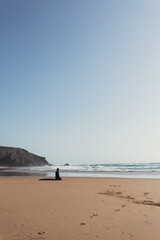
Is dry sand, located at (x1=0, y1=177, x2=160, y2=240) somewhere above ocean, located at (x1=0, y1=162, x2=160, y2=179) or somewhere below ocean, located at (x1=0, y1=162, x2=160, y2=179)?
below

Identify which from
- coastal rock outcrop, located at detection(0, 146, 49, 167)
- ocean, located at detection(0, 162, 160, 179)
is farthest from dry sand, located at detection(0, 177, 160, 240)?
coastal rock outcrop, located at detection(0, 146, 49, 167)

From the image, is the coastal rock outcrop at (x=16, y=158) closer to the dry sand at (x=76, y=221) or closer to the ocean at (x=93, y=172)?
the ocean at (x=93, y=172)

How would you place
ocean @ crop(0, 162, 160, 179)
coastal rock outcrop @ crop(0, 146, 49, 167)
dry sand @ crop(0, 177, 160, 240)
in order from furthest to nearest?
1. coastal rock outcrop @ crop(0, 146, 49, 167)
2. ocean @ crop(0, 162, 160, 179)
3. dry sand @ crop(0, 177, 160, 240)

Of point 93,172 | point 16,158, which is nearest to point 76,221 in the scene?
point 93,172

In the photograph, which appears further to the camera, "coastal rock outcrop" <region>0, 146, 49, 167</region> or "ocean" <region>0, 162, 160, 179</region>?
"coastal rock outcrop" <region>0, 146, 49, 167</region>

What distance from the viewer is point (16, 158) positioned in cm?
11069

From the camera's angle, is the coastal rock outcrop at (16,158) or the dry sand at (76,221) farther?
the coastal rock outcrop at (16,158)

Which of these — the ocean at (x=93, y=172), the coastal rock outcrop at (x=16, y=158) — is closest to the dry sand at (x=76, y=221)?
the ocean at (x=93, y=172)

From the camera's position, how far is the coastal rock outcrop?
339ft

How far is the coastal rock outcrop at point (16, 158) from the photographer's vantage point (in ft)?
339

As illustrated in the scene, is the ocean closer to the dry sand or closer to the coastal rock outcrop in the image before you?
the dry sand

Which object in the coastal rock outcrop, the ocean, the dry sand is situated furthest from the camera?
the coastal rock outcrop

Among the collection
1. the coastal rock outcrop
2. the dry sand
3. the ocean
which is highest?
the coastal rock outcrop

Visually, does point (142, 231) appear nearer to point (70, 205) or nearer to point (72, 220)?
point (72, 220)
